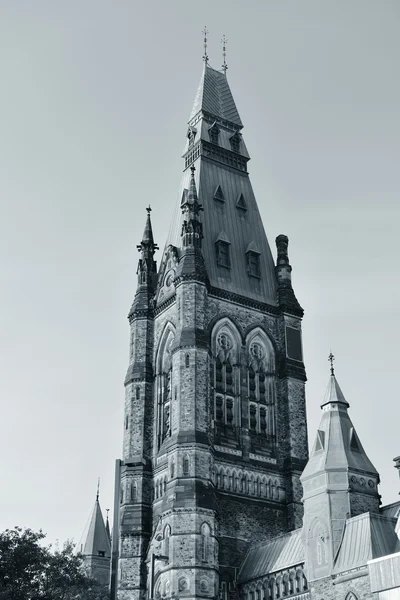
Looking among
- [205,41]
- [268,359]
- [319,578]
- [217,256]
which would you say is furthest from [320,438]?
[205,41]

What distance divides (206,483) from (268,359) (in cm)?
1314

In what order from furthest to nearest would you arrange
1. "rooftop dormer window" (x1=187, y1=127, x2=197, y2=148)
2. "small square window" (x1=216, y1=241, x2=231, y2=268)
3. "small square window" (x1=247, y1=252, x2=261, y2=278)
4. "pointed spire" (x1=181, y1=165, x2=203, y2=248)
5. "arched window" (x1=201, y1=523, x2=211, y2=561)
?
"rooftop dormer window" (x1=187, y1=127, x2=197, y2=148), "small square window" (x1=247, y1=252, x2=261, y2=278), "small square window" (x1=216, y1=241, x2=231, y2=268), "pointed spire" (x1=181, y1=165, x2=203, y2=248), "arched window" (x1=201, y1=523, x2=211, y2=561)

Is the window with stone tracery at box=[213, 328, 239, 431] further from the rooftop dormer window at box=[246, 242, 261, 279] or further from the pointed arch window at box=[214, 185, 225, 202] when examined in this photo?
the pointed arch window at box=[214, 185, 225, 202]

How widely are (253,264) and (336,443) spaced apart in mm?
21957

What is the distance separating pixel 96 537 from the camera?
310ft

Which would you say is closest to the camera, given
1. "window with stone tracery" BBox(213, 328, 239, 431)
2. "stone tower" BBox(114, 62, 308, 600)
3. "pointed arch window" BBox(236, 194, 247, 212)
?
"stone tower" BBox(114, 62, 308, 600)

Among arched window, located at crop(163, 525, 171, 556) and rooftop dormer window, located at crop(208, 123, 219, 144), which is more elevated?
rooftop dormer window, located at crop(208, 123, 219, 144)

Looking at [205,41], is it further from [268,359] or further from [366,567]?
[366,567]

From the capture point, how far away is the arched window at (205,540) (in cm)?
6047

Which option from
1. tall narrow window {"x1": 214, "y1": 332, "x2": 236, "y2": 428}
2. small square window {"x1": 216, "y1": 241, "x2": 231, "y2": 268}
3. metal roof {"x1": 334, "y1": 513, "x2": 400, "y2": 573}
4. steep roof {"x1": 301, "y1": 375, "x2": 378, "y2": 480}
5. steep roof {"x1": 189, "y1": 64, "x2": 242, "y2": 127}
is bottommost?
metal roof {"x1": 334, "y1": 513, "x2": 400, "y2": 573}

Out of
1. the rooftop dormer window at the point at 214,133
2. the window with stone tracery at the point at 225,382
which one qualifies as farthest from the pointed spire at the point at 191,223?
the rooftop dormer window at the point at 214,133

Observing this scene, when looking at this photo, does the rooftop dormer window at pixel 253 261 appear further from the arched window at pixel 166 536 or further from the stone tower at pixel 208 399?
the arched window at pixel 166 536

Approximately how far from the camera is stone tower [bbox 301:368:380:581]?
53.9 meters

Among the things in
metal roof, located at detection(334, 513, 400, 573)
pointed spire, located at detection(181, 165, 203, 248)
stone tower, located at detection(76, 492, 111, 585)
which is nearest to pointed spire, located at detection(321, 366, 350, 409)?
metal roof, located at detection(334, 513, 400, 573)
